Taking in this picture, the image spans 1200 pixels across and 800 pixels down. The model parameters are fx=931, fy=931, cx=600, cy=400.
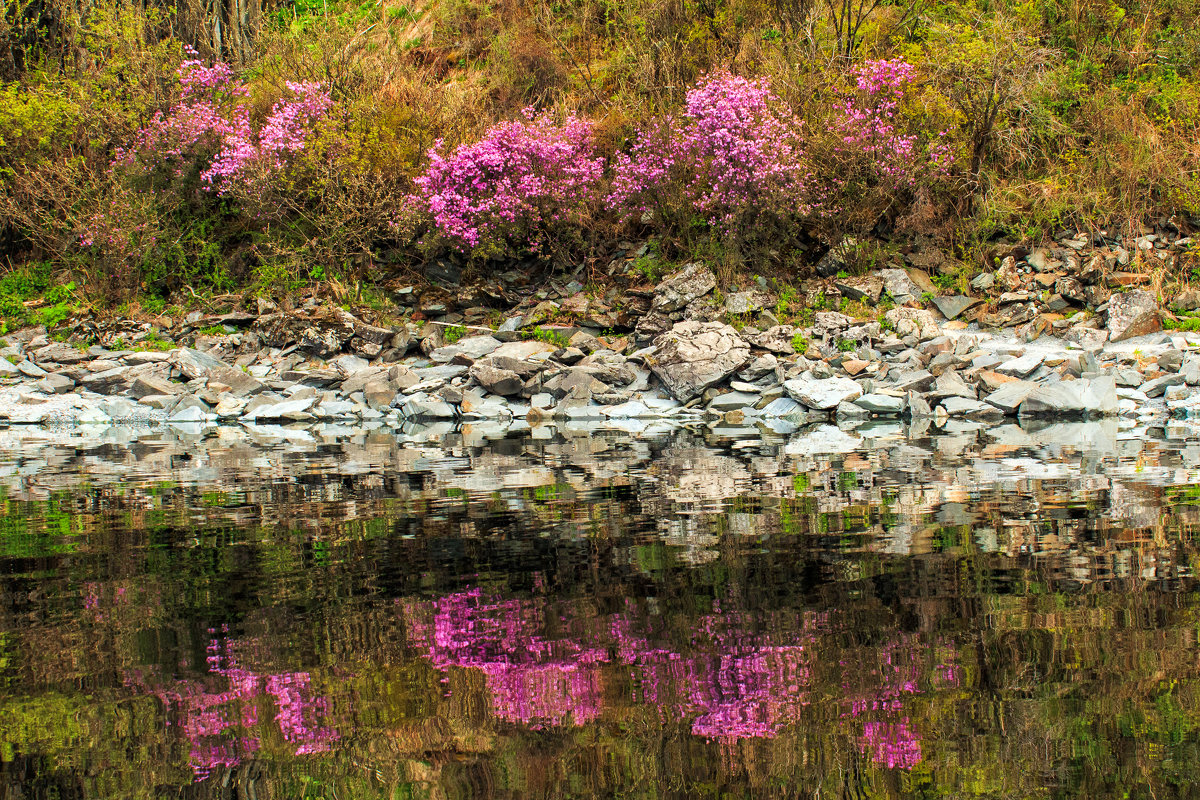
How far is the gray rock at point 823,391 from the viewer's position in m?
11.9

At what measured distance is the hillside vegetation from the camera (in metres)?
14.7

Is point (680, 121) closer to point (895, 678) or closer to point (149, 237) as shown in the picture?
point (149, 237)

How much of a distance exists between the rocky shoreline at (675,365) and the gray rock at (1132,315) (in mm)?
24

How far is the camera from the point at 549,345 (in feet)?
46.9

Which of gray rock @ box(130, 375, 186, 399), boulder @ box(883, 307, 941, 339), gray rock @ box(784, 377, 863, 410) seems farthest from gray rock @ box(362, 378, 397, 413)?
boulder @ box(883, 307, 941, 339)

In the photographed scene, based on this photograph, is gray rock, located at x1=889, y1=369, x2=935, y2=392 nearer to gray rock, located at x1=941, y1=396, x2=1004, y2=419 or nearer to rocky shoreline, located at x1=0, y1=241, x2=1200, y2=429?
rocky shoreline, located at x1=0, y1=241, x2=1200, y2=429

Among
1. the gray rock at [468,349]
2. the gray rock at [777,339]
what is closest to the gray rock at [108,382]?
the gray rock at [468,349]

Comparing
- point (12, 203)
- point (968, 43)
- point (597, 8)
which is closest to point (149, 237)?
point (12, 203)

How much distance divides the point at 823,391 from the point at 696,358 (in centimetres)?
176

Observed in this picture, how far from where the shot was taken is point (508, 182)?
15375mm

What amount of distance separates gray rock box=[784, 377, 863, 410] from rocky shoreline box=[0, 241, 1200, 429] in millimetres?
21

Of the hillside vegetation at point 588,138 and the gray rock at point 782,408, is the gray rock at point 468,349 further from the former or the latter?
the gray rock at point 782,408

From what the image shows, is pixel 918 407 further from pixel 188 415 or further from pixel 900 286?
pixel 188 415

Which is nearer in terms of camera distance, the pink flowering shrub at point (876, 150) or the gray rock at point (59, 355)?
the pink flowering shrub at point (876, 150)
